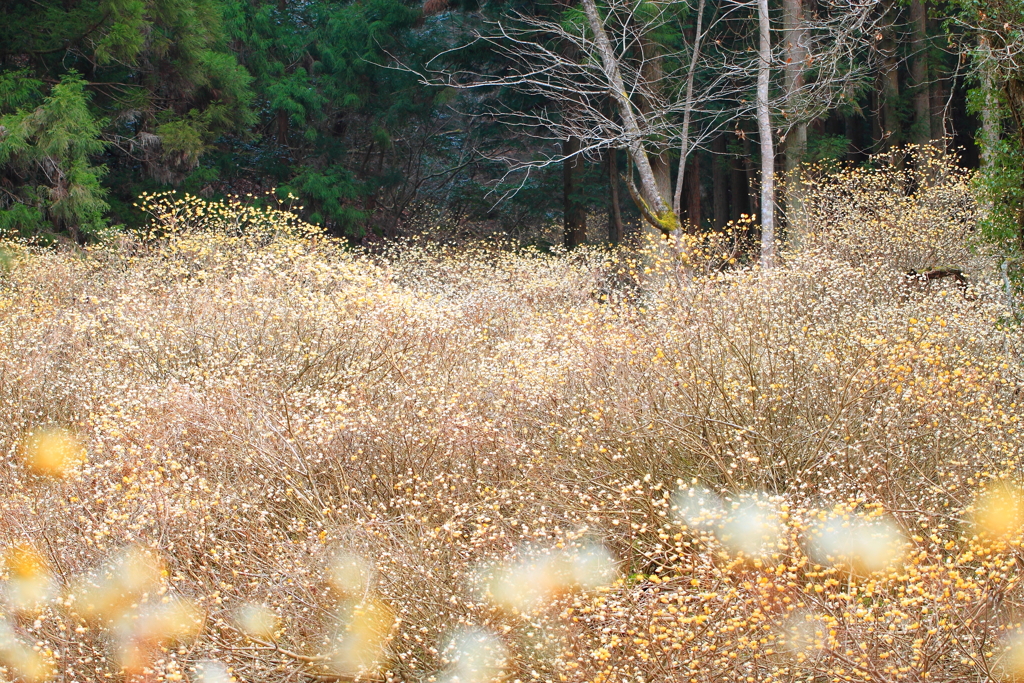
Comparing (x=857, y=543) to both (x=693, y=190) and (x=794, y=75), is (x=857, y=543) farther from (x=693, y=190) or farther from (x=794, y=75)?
(x=693, y=190)

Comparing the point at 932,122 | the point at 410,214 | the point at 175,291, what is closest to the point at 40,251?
the point at 175,291

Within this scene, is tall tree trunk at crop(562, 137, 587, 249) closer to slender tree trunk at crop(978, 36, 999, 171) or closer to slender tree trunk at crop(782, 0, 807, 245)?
slender tree trunk at crop(782, 0, 807, 245)

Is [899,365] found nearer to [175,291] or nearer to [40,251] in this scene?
[175,291]

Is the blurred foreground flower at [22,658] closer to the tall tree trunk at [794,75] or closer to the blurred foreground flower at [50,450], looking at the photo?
the blurred foreground flower at [50,450]

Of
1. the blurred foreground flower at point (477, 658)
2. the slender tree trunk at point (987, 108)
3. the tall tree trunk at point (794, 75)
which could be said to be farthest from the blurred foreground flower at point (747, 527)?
the tall tree trunk at point (794, 75)

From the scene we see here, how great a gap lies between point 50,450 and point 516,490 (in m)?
3.23

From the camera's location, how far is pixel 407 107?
17.9m

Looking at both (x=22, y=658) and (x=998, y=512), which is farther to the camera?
(x=998, y=512)

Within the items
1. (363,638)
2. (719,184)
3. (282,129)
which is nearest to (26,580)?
(363,638)

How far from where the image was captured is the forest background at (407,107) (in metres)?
12.9

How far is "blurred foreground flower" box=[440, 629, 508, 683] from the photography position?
320 centimetres

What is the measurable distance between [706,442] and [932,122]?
16236 mm

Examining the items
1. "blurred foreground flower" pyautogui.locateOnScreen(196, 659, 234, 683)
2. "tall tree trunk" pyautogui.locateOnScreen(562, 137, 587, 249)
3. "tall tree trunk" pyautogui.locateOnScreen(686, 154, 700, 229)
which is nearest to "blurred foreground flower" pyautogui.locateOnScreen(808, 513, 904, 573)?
"blurred foreground flower" pyautogui.locateOnScreen(196, 659, 234, 683)

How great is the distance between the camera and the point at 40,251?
11797mm
